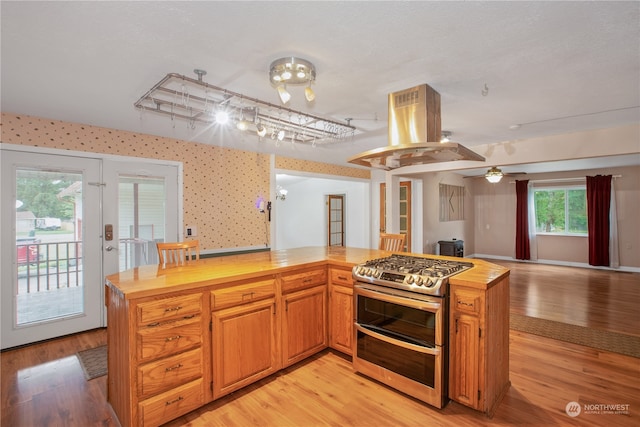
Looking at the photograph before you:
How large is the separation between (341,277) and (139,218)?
271 centimetres

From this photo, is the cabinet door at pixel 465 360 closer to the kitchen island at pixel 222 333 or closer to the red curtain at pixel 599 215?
the kitchen island at pixel 222 333

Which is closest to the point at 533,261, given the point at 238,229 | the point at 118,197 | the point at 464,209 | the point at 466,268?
the point at 464,209

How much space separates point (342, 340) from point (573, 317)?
127 inches

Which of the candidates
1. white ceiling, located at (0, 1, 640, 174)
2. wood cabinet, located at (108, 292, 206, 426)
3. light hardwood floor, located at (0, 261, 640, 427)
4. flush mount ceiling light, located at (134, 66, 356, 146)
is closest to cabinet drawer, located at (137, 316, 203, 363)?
wood cabinet, located at (108, 292, 206, 426)

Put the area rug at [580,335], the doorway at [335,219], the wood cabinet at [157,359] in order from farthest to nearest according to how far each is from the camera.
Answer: the doorway at [335,219]
the area rug at [580,335]
the wood cabinet at [157,359]

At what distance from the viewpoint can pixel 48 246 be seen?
3.34 m

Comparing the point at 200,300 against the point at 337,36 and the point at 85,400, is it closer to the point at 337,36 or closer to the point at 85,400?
the point at 85,400

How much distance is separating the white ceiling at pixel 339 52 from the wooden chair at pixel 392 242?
137cm

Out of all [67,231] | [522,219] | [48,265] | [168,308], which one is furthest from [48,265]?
[522,219]

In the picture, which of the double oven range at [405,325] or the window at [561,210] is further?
the window at [561,210]

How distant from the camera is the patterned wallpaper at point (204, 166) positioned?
321 centimetres

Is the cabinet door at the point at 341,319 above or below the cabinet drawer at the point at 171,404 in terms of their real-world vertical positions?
above

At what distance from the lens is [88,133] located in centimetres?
345

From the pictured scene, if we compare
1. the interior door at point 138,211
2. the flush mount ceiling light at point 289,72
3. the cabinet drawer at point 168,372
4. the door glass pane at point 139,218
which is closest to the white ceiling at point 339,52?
the flush mount ceiling light at point 289,72
